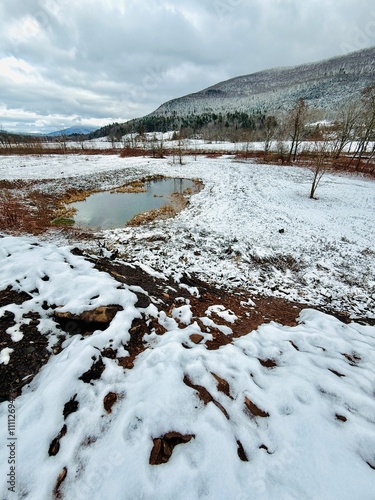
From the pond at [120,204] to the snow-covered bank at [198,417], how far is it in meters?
9.91

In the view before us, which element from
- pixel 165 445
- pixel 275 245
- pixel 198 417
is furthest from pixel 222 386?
pixel 275 245

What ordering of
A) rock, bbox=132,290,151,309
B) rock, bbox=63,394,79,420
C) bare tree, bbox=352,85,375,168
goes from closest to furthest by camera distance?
1. rock, bbox=63,394,79,420
2. rock, bbox=132,290,151,309
3. bare tree, bbox=352,85,375,168

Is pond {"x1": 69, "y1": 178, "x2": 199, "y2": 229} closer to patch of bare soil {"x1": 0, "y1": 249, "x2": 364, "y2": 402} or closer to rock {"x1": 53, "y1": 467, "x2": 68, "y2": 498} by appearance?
patch of bare soil {"x1": 0, "y1": 249, "x2": 364, "y2": 402}

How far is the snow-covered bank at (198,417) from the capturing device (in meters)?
2.18

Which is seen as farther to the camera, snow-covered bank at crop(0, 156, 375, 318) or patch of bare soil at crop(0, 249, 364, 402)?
snow-covered bank at crop(0, 156, 375, 318)

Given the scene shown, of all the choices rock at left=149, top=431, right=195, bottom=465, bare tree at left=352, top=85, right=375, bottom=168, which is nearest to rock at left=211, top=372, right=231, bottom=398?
rock at left=149, top=431, right=195, bottom=465

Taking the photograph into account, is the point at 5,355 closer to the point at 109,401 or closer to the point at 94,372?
the point at 94,372

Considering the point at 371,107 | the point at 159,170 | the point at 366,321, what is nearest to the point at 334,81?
the point at 371,107

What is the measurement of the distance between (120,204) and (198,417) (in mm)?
16763

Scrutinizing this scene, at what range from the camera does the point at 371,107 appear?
2908cm

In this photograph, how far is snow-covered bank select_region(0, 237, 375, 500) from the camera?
218 centimetres

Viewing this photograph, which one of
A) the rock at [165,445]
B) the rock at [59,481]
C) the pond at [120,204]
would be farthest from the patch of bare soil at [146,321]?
the pond at [120,204]

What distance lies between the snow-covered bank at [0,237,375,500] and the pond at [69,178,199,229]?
9.91 m

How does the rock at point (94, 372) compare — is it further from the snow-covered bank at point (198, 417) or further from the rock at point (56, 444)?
the rock at point (56, 444)
